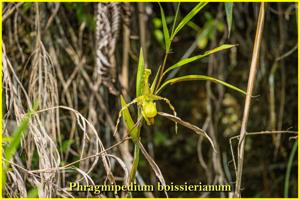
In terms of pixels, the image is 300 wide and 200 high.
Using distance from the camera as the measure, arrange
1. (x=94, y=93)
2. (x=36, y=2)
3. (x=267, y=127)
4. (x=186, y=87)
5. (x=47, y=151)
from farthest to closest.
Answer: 1. (x=186, y=87)
2. (x=267, y=127)
3. (x=94, y=93)
4. (x=36, y=2)
5. (x=47, y=151)

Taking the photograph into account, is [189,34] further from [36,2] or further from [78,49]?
[36,2]

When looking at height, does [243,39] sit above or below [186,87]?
above

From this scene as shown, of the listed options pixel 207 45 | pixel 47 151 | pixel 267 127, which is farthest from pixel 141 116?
pixel 207 45

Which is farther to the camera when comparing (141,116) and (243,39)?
(243,39)

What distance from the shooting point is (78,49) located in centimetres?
144

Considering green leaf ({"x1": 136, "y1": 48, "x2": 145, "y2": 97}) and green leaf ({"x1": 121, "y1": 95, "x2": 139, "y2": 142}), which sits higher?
green leaf ({"x1": 136, "y1": 48, "x2": 145, "y2": 97})

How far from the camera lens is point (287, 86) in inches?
75.5

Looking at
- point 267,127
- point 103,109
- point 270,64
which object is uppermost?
point 270,64

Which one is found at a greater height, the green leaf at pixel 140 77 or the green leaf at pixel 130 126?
the green leaf at pixel 140 77

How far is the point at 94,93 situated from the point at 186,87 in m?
1.08

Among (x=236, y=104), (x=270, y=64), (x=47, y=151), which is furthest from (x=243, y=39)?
(x=47, y=151)

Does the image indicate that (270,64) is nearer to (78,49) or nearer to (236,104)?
(236,104)

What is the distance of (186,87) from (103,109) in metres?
1.05

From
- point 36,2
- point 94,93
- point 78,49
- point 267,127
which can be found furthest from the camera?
point 267,127
